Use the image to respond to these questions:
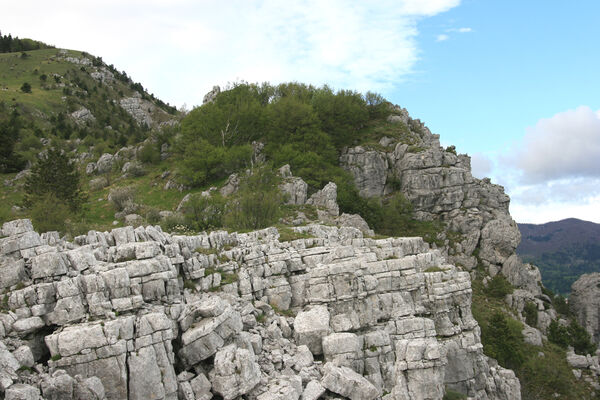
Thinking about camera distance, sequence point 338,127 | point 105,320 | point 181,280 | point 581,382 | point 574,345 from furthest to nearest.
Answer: point 338,127
point 574,345
point 581,382
point 181,280
point 105,320

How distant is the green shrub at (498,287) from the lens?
160 feet

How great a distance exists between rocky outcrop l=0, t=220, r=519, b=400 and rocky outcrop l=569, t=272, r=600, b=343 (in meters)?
37.3

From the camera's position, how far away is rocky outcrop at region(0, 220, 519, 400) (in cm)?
1402

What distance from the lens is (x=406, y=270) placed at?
26.9 m

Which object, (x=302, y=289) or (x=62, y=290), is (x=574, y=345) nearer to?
(x=302, y=289)

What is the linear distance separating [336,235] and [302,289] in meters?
8.83

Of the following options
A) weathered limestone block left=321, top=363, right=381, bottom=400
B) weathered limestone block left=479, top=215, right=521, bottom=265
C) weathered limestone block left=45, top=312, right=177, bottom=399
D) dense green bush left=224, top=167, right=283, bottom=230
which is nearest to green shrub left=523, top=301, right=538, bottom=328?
weathered limestone block left=479, top=215, right=521, bottom=265

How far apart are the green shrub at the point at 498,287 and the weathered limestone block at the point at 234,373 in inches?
1638

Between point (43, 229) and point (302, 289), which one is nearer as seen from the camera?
point (302, 289)

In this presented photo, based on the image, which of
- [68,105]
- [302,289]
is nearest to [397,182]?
[302,289]

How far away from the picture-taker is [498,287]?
49.0 metres

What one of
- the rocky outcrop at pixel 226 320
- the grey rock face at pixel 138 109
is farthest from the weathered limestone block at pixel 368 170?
the grey rock face at pixel 138 109

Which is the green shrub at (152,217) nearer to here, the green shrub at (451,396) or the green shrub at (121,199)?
the green shrub at (121,199)

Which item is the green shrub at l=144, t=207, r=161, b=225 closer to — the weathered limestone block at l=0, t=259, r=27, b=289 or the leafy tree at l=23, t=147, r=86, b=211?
the leafy tree at l=23, t=147, r=86, b=211
